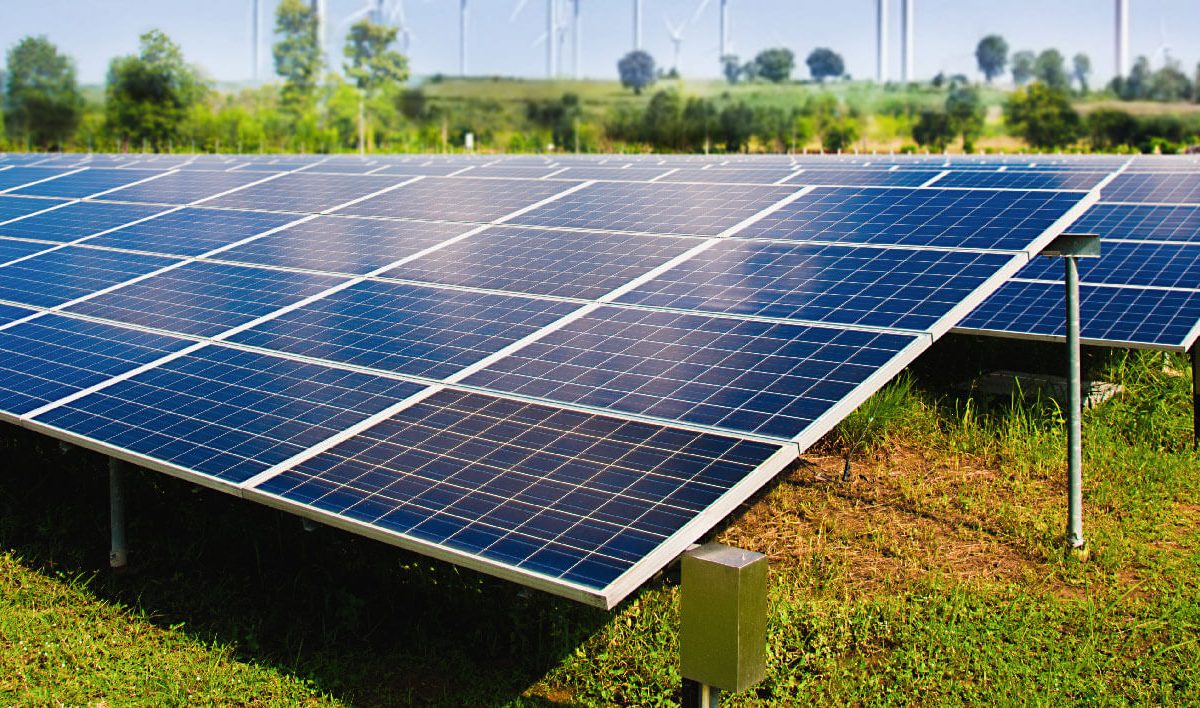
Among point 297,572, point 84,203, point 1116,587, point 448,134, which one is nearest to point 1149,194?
point 1116,587

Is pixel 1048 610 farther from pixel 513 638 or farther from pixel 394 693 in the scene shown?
pixel 394 693

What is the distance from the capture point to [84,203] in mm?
17172

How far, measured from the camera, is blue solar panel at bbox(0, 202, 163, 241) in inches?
591

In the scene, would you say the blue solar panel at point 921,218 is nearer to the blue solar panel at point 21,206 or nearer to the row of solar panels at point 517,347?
the row of solar panels at point 517,347

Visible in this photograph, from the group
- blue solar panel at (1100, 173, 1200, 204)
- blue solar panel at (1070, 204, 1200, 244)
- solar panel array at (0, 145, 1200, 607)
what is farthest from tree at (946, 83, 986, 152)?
solar panel array at (0, 145, 1200, 607)

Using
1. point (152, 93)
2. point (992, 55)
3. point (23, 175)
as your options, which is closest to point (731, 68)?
point (992, 55)

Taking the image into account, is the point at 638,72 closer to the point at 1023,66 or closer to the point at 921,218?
the point at 1023,66

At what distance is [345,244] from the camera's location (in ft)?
40.6

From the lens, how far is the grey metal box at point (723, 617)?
6.13 meters

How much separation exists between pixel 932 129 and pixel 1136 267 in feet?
216

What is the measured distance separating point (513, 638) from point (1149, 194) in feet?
40.4

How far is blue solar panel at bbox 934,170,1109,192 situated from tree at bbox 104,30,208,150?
201ft

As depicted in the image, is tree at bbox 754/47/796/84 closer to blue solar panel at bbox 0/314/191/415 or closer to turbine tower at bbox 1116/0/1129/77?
turbine tower at bbox 1116/0/1129/77

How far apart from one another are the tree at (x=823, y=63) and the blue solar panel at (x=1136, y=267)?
9557cm
